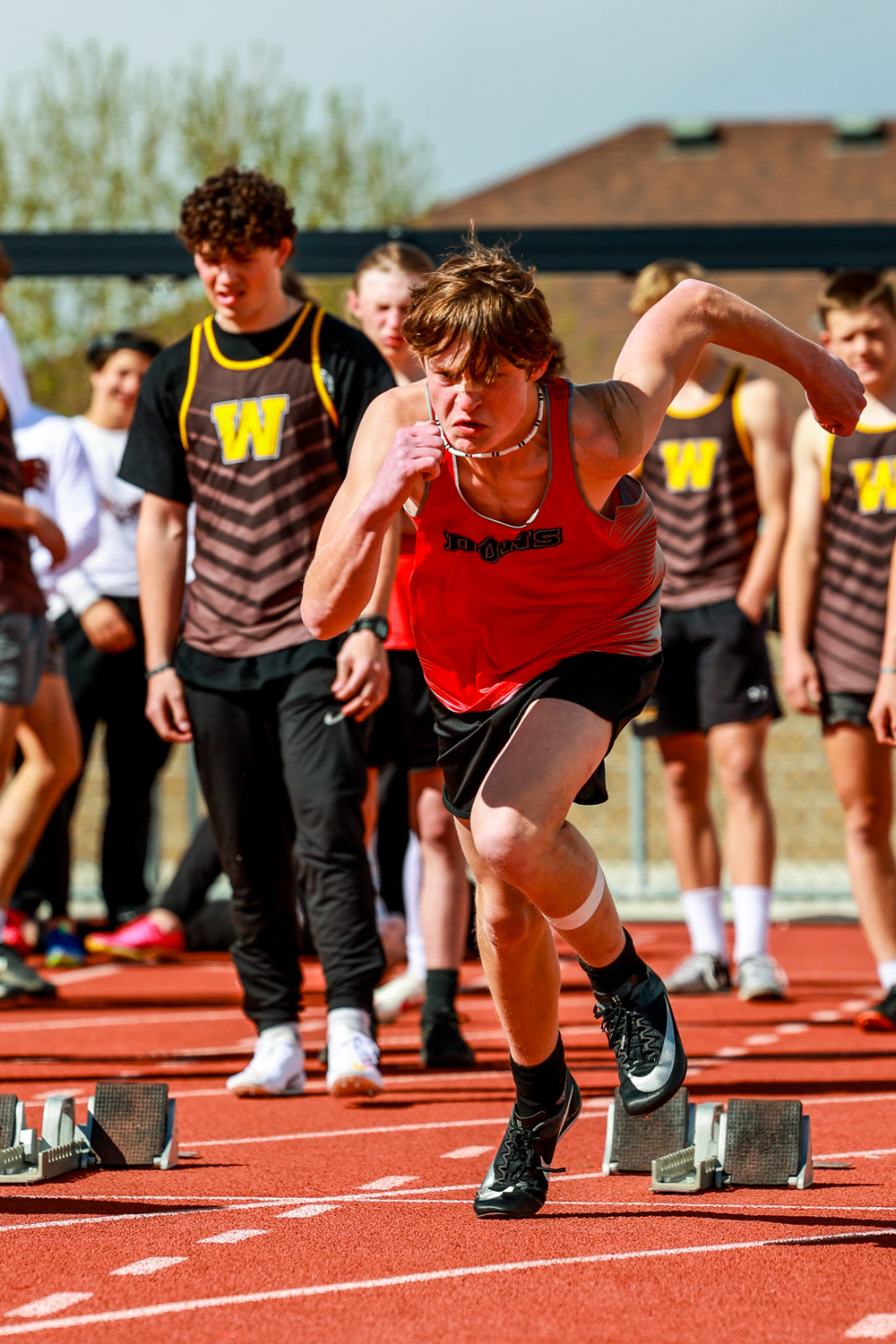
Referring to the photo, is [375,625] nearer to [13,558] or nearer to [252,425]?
[252,425]

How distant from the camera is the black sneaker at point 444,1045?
5480 millimetres

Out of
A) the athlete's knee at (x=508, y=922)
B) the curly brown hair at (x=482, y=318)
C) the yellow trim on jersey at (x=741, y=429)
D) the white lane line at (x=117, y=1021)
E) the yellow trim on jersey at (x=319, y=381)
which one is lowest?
the white lane line at (x=117, y=1021)

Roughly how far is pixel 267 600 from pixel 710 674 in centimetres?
251

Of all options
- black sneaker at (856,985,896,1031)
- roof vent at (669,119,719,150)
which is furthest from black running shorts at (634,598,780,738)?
roof vent at (669,119,719,150)

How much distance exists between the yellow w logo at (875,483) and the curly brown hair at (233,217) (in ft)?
7.73

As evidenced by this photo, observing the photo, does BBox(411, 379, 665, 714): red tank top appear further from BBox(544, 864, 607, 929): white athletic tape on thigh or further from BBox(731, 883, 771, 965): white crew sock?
BBox(731, 883, 771, 965): white crew sock

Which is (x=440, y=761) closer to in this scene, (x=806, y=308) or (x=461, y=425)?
(x=461, y=425)

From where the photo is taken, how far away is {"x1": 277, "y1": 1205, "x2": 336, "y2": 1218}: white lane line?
137 inches

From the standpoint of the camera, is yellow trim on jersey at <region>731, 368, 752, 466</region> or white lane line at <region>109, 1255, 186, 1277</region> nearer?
white lane line at <region>109, 1255, 186, 1277</region>

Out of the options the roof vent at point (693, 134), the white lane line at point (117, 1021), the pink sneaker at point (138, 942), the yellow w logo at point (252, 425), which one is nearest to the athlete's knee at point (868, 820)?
the white lane line at point (117, 1021)

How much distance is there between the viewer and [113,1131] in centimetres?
401

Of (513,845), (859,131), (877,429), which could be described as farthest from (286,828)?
(859,131)

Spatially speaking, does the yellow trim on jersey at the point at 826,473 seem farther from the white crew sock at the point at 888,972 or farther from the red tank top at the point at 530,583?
the red tank top at the point at 530,583

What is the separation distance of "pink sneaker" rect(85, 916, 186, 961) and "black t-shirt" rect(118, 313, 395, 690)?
12.0ft
